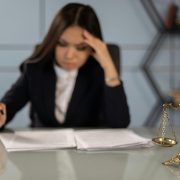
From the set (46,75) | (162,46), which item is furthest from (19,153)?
(162,46)

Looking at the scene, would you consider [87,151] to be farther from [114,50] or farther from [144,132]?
[114,50]

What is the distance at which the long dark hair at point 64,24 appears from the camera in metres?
1.56

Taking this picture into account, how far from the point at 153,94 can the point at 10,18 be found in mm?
1369

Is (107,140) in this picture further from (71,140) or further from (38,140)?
(38,140)

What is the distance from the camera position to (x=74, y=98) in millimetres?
1614

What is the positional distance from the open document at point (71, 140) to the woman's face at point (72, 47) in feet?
1.26

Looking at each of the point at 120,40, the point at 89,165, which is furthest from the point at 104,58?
the point at 120,40

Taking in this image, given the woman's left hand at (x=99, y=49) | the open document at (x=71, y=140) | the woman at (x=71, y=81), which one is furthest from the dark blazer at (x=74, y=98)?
the open document at (x=71, y=140)

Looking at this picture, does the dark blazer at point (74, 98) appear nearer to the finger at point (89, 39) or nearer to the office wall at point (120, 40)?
the finger at point (89, 39)

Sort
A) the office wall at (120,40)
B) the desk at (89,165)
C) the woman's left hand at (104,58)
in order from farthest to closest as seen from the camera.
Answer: the office wall at (120,40), the woman's left hand at (104,58), the desk at (89,165)

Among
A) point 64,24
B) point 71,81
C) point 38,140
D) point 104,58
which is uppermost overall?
point 64,24

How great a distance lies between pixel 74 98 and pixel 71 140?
1.57 ft

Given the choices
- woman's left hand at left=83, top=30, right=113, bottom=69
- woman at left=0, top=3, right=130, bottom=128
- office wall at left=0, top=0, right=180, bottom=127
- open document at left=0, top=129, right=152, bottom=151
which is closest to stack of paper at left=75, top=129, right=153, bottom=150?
open document at left=0, top=129, right=152, bottom=151

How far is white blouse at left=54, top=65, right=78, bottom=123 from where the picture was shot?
1.60 m
